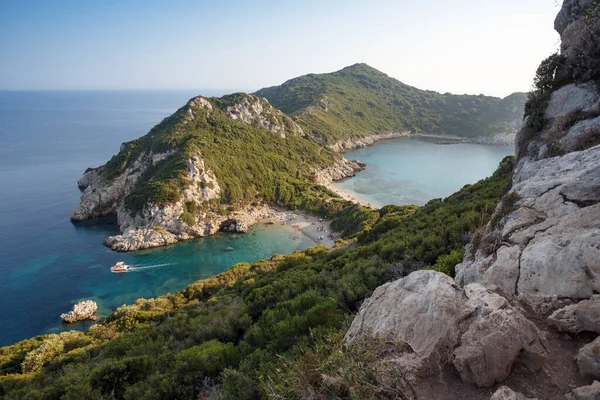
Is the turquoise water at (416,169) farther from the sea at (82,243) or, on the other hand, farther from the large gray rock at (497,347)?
the large gray rock at (497,347)

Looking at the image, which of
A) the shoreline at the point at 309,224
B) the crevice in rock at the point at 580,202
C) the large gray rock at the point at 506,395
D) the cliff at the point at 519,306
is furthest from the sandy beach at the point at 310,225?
the large gray rock at the point at 506,395

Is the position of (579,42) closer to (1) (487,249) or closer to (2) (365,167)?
(1) (487,249)

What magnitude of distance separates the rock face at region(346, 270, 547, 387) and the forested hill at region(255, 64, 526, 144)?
123 m

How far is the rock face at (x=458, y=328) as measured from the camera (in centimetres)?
470

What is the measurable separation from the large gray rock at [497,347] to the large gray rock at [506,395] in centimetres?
38

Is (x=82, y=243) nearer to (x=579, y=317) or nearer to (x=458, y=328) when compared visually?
(x=458, y=328)

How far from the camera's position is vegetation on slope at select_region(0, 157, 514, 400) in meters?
5.45

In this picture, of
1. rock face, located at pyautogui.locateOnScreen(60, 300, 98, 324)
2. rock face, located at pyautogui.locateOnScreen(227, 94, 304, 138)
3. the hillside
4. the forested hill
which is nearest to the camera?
rock face, located at pyautogui.locateOnScreen(60, 300, 98, 324)

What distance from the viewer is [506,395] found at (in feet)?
13.8

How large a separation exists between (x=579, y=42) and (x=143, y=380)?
2211cm

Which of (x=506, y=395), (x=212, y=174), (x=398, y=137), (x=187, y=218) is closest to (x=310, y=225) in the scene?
(x=187, y=218)

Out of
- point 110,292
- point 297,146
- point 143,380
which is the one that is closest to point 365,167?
point 297,146

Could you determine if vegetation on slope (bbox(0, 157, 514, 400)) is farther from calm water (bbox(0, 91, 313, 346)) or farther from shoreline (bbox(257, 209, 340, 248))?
shoreline (bbox(257, 209, 340, 248))

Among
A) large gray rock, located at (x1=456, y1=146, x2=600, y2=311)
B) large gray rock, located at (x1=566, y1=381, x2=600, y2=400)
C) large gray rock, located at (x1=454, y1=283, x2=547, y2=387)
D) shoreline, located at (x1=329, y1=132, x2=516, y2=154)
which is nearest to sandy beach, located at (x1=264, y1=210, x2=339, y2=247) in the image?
large gray rock, located at (x1=456, y1=146, x2=600, y2=311)
